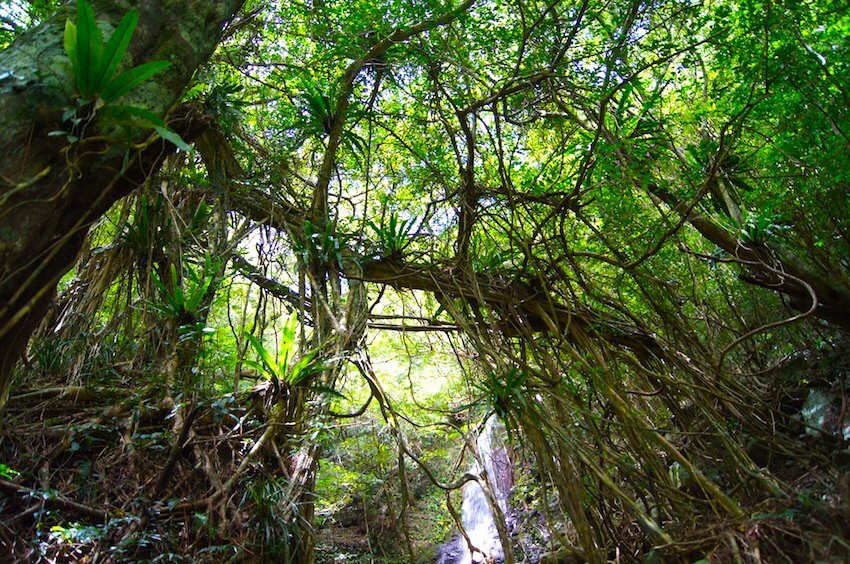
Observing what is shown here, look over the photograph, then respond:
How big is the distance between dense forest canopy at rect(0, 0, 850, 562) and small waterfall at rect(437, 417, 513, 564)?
1.83m

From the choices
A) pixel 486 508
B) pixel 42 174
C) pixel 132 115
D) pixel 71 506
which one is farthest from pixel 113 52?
pixel 486 508

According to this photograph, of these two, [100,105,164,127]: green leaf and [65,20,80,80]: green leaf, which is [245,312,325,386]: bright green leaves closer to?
[100,105,164,127]: green leaf

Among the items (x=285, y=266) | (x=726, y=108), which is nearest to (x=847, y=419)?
(x=726, y=108)

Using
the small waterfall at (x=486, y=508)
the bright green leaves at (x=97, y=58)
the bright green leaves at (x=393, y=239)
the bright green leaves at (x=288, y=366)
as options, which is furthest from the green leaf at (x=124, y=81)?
the small waterfall at (x=486, y=508)

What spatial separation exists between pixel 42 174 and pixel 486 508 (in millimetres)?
6654

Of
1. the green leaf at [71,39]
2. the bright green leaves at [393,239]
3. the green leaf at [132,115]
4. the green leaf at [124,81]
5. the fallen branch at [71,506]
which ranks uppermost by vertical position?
the bright green leaves at [393,239]

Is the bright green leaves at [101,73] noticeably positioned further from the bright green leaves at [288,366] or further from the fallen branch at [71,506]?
the fallen branch at [71,506]

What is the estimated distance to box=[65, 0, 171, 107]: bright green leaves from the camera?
1.29 m

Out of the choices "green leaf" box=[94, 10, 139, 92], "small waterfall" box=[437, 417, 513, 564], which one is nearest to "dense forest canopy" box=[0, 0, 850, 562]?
"green leaf" box=[94, 10, 139, 92]

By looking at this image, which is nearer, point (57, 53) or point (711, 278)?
point (57, 53)

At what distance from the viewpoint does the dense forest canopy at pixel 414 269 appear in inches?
79.6

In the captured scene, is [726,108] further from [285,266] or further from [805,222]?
[285,266]

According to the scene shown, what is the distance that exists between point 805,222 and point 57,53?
389 centimetres

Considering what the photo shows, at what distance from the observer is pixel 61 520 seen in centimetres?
212
